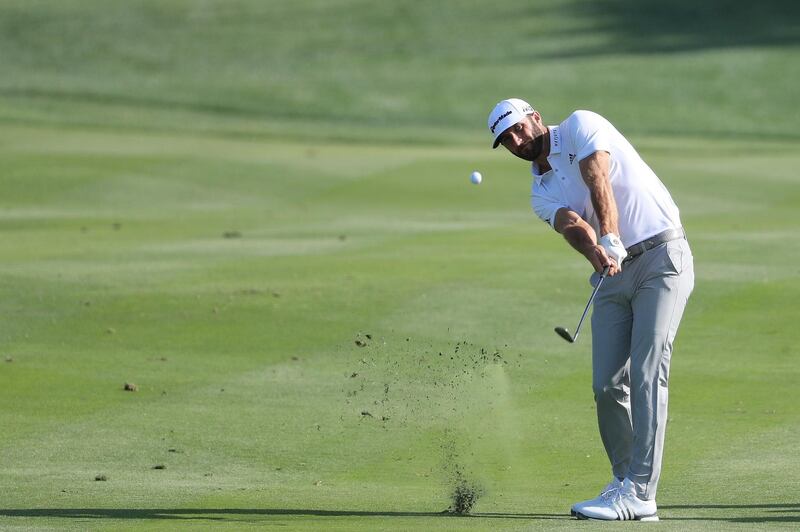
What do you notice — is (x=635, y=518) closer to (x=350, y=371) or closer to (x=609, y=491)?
(x=609, y=491)

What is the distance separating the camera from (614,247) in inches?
266

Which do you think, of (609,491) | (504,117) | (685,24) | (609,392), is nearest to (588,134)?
(504,117)

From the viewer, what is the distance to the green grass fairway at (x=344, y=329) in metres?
7.64

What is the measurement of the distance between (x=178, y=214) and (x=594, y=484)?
14.3 metres

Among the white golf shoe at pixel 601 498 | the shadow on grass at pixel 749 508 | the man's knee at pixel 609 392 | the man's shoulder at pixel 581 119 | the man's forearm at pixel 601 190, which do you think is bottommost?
the shadow on grass at pixel 749 508

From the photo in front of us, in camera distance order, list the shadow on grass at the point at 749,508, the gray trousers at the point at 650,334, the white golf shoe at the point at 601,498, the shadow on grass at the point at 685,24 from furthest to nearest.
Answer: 1. the shadow on grass at the point at 685,24
2. the gray trousers at the point at 650,334
3. the white golf shoe at the point at 601,498
4. the shadow on grass at the point at 749,508

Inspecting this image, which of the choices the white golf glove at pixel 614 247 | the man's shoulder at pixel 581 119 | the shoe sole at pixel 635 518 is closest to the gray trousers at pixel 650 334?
the shoe sole at pixel 635 518

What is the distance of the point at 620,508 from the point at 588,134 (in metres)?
1.70

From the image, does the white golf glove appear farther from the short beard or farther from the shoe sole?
the shoe sole

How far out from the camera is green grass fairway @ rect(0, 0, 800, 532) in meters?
7.64

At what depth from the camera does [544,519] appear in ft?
22.3

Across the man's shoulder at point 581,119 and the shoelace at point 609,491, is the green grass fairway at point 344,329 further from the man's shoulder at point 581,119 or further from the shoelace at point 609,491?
the man's shoulder at point 581,119

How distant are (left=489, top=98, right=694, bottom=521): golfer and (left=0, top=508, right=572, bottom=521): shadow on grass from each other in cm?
44

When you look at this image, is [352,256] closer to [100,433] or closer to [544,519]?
[100,433]
